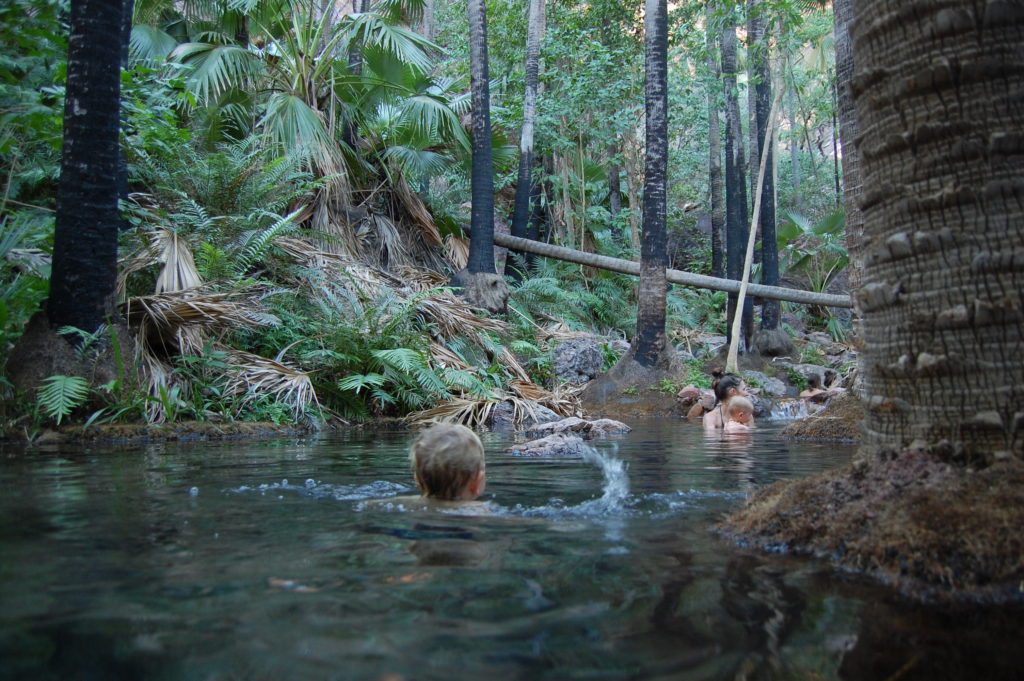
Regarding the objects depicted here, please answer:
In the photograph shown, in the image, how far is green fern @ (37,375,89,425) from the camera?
6.50 meters

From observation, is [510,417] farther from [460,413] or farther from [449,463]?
[449,463]

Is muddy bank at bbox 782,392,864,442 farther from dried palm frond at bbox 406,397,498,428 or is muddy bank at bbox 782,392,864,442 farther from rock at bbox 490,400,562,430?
dried palm frond at bbox 406,397,498,428

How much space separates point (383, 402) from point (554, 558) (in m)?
7.00

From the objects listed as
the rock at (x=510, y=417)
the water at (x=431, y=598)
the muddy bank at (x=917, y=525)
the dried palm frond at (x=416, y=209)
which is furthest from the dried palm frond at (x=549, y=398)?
the muddy bank at (x=917, y=525)

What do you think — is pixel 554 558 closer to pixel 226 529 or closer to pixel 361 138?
pixel 226 529

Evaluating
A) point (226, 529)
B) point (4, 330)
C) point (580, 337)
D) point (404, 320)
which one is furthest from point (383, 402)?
point (226, 529)

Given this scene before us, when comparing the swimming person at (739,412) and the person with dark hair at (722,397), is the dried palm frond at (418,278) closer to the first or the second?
the person with dark hair at (722,397)

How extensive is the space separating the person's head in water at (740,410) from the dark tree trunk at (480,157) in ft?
19.4

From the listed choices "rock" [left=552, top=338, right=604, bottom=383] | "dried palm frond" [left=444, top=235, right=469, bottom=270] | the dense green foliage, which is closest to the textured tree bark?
the dense green foliage

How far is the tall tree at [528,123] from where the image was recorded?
16.7 meters

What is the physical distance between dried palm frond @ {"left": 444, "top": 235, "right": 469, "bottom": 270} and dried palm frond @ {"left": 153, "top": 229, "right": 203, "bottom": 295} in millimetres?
6945

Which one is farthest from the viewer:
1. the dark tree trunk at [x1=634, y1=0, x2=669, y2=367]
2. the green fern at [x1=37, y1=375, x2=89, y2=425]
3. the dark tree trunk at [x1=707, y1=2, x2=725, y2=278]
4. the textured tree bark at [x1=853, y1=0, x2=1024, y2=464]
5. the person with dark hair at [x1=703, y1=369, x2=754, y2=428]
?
the dark tree trunk at [x1=707, y1=2, x2=725, y2=278]

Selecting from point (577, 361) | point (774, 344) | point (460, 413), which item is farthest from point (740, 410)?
point (774, 344)

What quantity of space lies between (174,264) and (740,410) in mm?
6900
